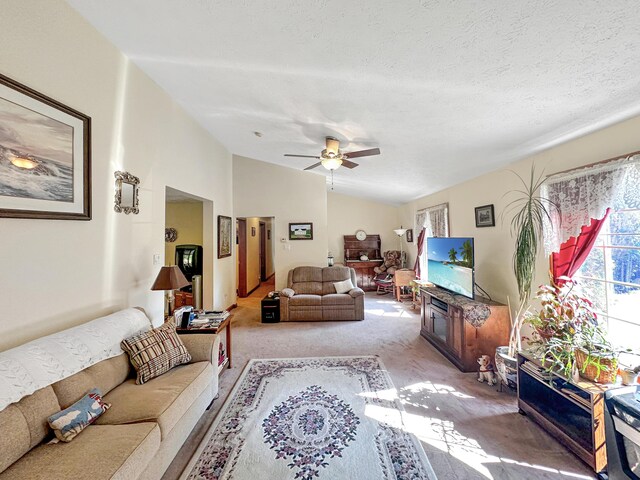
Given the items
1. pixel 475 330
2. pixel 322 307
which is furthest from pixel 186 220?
pixel 475 330

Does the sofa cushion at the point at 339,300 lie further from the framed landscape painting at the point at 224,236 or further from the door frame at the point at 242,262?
the door frame at the point at 242,262

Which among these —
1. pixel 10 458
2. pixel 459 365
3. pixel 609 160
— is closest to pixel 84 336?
pixel 10 458

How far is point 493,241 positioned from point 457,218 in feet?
3.16

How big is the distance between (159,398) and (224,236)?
363 centimetres

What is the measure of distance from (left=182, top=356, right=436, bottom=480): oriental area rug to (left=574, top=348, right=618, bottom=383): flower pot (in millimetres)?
1247

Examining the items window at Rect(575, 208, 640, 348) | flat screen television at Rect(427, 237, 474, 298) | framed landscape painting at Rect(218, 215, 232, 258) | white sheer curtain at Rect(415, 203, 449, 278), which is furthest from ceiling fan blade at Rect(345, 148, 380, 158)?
framed landscape painting at Rect(218, 215, 232, 258)

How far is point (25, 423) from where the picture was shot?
49.1 inches

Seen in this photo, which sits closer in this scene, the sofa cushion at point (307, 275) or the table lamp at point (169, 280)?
the table lamp at point (169, 280)

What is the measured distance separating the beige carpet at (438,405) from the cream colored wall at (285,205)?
5.73 ft

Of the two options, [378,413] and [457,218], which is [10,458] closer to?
[378,413]

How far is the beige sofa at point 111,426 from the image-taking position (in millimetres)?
1161

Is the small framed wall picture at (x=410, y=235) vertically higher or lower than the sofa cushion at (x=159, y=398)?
higher

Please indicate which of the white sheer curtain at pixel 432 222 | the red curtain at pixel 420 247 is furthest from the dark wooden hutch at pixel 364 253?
the white sheer curtain at pixel 432 222

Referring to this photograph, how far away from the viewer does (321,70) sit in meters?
2.04
